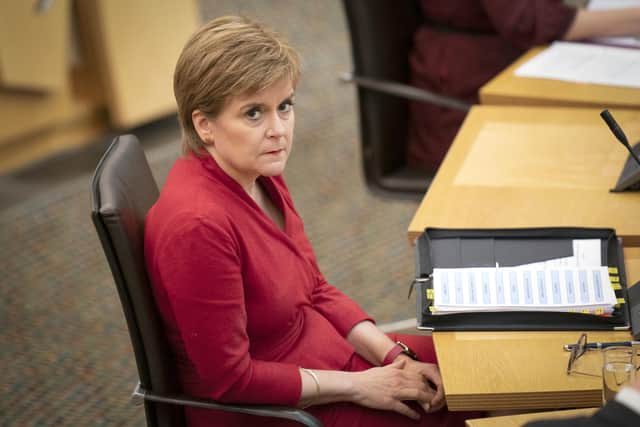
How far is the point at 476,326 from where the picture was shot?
1.40 meters

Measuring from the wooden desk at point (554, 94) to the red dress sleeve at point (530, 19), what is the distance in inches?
7.2

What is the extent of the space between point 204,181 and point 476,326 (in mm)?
477

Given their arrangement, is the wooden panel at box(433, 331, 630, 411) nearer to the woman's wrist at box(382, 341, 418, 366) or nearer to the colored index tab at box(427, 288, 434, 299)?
the colored index tab at box(427, 288, 434, 299)

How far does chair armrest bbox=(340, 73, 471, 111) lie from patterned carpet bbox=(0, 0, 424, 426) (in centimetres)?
74

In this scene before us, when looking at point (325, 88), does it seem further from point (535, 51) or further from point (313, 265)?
point (313, 265)

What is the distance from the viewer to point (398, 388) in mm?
1525

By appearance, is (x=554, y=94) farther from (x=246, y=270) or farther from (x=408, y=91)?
(x=246, y=270)

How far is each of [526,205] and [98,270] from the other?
5.87 ft

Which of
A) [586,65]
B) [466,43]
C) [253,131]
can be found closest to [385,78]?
[466,43]

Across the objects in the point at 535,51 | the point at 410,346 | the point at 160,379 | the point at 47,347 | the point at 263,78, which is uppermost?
the point at 263,78

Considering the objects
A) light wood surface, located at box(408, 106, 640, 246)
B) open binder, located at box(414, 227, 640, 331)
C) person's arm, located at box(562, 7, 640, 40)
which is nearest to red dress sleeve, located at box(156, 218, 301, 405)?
open binder, located at box(414, 227, 640, 331)

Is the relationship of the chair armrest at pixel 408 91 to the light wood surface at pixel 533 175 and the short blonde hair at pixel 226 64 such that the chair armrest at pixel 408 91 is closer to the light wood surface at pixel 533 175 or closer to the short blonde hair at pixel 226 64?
the light wood surface at pixel 533 175

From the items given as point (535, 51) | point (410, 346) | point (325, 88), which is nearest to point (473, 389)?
point (410, 346)

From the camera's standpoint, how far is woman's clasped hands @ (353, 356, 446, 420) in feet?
4.94
